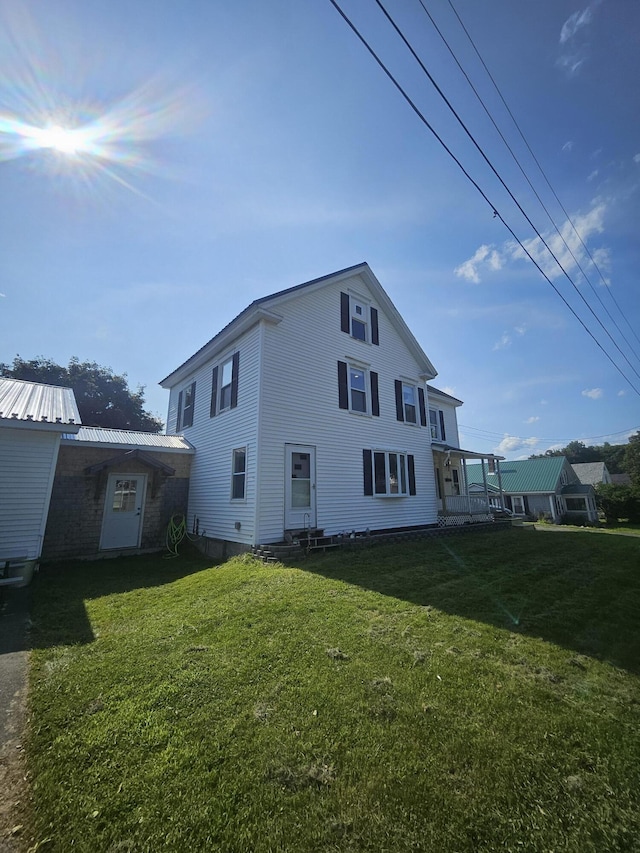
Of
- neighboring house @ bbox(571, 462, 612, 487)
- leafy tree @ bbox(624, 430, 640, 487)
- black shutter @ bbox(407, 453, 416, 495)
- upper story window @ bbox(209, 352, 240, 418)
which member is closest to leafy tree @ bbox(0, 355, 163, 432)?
upper story window @ bbox(209, 352, 240, 418)

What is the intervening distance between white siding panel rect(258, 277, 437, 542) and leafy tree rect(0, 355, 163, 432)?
2353 cm

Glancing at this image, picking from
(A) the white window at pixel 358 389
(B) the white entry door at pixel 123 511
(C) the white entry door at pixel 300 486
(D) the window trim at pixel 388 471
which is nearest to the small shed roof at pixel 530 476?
(D) the window trim at pixel 388 471

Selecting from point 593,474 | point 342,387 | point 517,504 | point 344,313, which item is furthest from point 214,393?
point 593,474

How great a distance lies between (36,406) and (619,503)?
40.1m

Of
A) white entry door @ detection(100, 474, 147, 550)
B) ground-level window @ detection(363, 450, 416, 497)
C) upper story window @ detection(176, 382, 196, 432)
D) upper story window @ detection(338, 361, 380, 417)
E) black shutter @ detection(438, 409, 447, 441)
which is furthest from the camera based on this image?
black shutter @ detection(438, 409, 447, 441)

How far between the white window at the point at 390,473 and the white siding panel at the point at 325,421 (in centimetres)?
29

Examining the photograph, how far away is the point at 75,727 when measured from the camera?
278cm

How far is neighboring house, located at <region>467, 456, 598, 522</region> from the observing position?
100 feet

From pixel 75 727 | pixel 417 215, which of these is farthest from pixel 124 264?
pixel 75 727

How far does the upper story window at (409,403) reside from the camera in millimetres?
14508

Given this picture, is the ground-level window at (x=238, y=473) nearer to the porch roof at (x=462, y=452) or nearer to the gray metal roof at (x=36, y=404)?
the gray metal roof at (x=36, y=404)

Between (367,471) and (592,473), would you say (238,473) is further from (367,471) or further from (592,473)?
(592,473)

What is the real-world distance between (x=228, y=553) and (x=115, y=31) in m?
11.1

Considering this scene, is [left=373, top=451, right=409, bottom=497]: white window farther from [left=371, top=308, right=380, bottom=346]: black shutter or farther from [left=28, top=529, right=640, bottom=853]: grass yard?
[left=28, top=529, right=640, bottom=853]: grass yard
